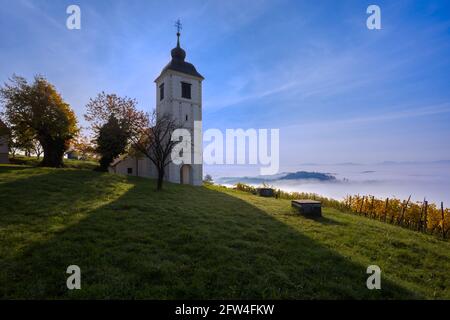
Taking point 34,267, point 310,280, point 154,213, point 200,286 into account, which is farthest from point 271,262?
point 154,213

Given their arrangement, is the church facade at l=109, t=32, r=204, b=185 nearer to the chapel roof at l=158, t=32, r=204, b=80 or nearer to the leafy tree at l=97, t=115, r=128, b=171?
the chapel roof at l=158, t=32, r=204, b=80

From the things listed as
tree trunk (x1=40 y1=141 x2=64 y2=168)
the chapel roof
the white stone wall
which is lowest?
the white stone wall

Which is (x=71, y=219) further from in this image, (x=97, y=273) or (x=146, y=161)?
(x=146, y=161)

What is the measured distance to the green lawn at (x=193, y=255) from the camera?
4898 millimetres

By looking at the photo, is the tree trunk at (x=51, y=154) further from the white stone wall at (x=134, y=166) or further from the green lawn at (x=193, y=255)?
the green lawn at (x=193, y=255)

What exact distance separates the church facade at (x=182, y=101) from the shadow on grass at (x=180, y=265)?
814 inches

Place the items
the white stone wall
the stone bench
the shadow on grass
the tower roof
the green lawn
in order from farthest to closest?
the white stone wall < the tower roof < the stone bench < the green lawn < the shadow on grass

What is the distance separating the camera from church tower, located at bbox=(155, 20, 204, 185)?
29.8 metres

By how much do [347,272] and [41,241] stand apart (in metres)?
9.13

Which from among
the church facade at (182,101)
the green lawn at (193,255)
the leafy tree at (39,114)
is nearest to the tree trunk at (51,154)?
the leafy tree at (39,114)

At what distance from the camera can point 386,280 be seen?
5.87 metres

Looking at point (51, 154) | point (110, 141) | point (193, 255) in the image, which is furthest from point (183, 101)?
point (193, 255)

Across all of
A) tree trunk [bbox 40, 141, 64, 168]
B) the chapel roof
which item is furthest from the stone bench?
tree trunk [bbox 40, 141, 64, 168]

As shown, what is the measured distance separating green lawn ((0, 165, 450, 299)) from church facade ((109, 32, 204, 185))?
18132mm
